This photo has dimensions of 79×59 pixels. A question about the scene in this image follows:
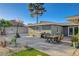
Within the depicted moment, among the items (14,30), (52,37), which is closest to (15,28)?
(14,30)

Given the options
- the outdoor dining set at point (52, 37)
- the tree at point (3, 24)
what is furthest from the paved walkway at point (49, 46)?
the tree at point (3, 24)

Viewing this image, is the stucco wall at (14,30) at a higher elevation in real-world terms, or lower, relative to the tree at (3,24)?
lower

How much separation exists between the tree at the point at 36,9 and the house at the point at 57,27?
20 centimetres

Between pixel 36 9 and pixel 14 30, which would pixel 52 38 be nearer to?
pixel 36 9

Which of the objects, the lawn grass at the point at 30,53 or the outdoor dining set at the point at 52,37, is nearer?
the lawn grass at the point at 30,53

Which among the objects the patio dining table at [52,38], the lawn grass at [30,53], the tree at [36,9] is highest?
the tree at [36,9]

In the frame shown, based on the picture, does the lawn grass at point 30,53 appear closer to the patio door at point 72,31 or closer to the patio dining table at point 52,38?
the patio dining table at point 52,38

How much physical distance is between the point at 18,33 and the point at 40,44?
0.50 meters

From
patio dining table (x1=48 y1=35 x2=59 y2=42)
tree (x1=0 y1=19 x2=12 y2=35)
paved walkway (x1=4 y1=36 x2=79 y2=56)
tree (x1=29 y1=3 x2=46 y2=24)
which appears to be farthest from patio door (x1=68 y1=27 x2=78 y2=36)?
tree (x1=0 y1=19 x2=12 y2=35)

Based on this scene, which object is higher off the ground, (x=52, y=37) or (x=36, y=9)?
(x=36, y=9)

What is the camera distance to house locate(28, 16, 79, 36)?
570 centimetres

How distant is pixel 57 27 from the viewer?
5738mm

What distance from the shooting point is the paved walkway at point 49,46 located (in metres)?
5.70

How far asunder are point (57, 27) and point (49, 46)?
16.6 inches
